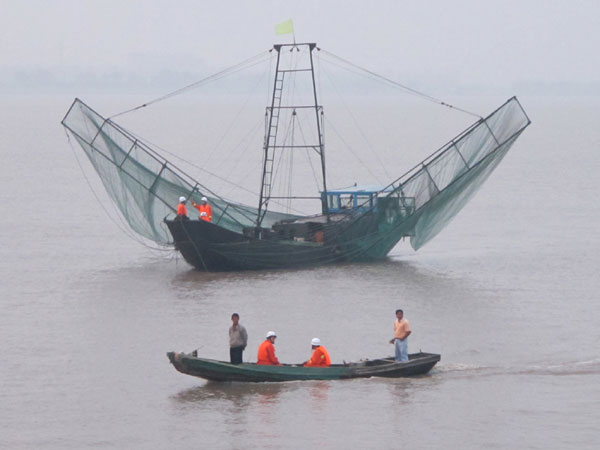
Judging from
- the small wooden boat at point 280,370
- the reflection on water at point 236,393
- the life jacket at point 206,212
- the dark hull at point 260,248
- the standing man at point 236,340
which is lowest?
the reflection on water at point 236,393

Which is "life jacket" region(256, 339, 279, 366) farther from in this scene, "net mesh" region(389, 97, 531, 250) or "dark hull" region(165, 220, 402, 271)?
"net mesh" region(389, 97, 531, 250)

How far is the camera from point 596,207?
5597 centimetres

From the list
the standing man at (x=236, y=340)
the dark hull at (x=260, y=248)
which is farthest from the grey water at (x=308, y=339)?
the standing man at (x=236, y=340)

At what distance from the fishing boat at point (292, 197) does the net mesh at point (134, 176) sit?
3 cm

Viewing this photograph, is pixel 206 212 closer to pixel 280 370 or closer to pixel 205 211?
pixel 205 211

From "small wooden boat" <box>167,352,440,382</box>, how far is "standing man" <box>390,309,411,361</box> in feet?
0.63

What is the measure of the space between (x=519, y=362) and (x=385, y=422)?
17.1 ft

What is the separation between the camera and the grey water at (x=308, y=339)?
67.7ft

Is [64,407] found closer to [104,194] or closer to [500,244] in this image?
[500,244]

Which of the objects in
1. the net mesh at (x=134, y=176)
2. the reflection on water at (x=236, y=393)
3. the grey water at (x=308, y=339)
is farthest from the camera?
the net mesh at (x=134, y=176)

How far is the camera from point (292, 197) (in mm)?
36469

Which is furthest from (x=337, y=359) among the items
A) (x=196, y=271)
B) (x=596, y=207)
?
(x=596, y=207)

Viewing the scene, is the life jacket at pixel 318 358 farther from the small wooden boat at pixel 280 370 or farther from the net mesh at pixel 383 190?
the net mesh at pixel 383 190

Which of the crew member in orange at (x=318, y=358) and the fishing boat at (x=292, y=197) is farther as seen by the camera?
the fishing boat at (x=292, y=197)
